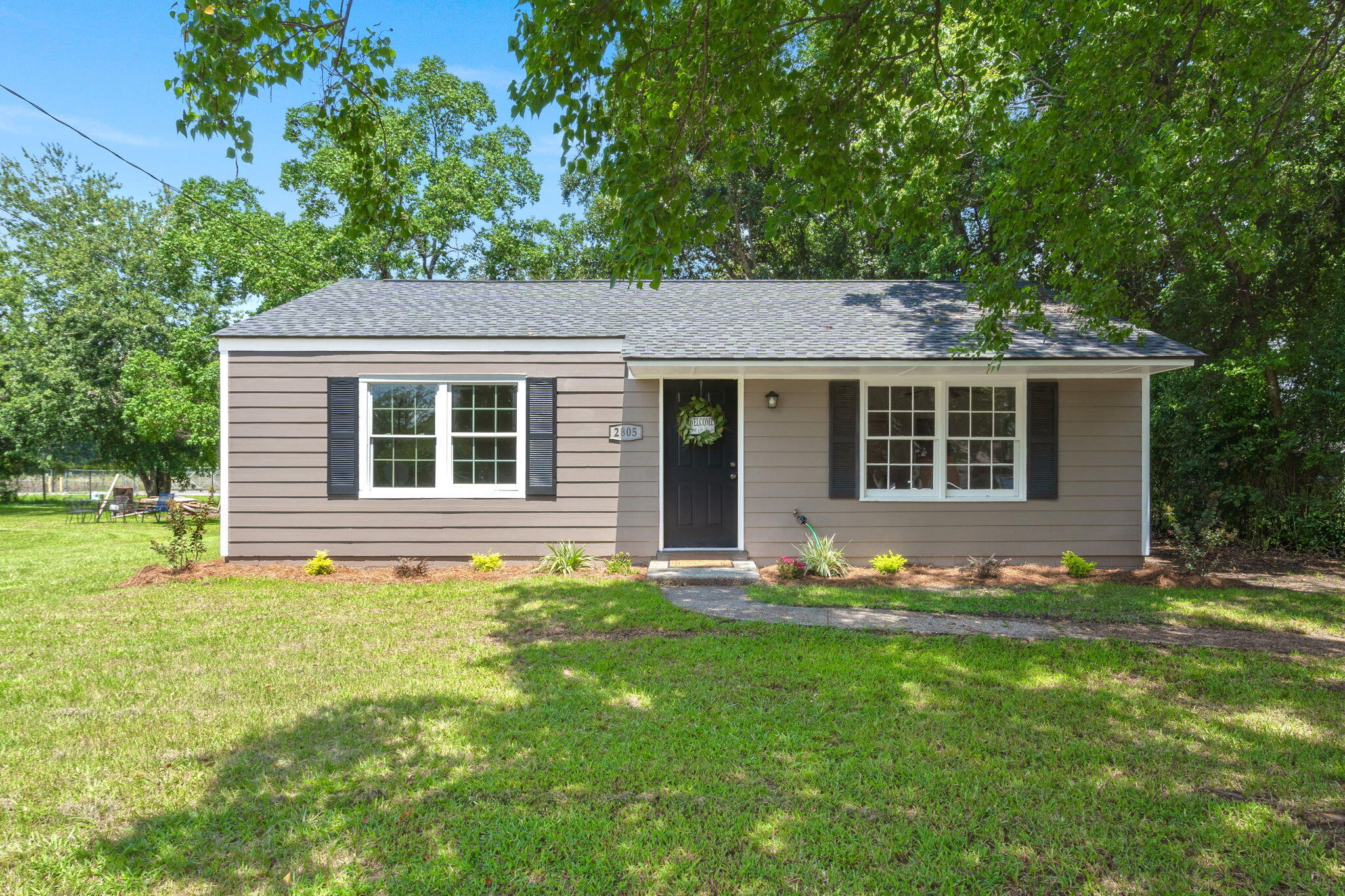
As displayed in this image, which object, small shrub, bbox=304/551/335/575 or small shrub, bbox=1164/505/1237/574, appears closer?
small shrub, bbox=1164/505/1237/574

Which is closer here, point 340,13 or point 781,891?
point 781,891

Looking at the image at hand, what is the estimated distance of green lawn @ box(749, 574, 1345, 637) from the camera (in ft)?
19.5

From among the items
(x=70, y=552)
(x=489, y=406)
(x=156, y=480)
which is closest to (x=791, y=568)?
(x=489, y=406)

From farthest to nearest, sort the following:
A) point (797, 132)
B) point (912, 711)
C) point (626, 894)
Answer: point (797, 132) → point (912, 711) → point (626, 894)

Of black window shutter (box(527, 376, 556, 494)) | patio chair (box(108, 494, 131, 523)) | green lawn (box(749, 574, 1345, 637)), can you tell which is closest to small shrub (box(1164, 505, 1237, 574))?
green lawn (box(749, 574, 1345, 637))

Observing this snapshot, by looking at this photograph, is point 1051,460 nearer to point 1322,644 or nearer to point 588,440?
point 1322,644

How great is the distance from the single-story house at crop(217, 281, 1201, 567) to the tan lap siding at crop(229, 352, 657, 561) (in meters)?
0.02

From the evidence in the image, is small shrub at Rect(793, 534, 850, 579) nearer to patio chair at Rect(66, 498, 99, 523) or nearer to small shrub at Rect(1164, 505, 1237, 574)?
small shrub at Rect(1164, 505, 1237, 574)

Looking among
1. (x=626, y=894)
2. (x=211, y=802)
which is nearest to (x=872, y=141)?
(x=626, y=894)

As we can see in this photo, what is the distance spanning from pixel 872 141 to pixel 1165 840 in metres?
4.60

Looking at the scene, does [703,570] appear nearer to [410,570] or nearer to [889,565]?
[889,565]

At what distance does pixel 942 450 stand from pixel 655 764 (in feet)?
21.1

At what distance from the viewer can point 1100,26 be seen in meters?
5.62

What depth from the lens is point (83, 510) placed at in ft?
57.9
